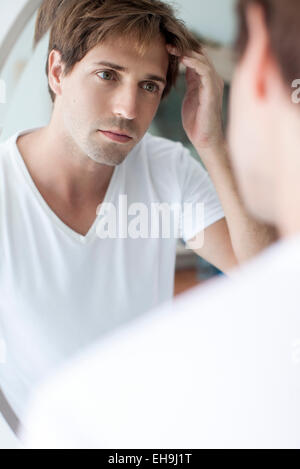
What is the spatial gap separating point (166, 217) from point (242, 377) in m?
0.28

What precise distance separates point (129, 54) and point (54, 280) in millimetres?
254

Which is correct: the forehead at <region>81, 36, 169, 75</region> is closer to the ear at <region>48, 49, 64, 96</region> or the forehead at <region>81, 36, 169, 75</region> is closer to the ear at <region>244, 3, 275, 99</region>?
the ear at <region>48, 49, 64, 96</region>

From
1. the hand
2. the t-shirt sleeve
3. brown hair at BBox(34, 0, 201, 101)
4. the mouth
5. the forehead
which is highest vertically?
brown hair at BBox(34, 0, 201, 101)

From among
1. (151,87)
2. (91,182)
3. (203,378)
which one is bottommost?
(203,378)

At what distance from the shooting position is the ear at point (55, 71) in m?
0.54

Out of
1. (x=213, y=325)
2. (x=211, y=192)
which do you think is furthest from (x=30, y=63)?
(x=213, y=325)

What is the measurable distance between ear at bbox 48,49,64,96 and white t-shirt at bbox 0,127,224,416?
0.07 meters

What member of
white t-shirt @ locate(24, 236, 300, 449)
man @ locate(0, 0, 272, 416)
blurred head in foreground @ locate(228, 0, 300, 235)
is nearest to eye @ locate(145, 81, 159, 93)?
man @ locate(0, 0, 272, 416)

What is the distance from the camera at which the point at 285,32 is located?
1.13 ft

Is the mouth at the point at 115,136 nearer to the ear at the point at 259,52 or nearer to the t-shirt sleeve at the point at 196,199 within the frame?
the t-shirt sleeve at the point at 196,199

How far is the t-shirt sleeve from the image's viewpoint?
Result: 583 millimetres

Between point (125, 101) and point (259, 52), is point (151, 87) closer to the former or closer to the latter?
point (125, 101)

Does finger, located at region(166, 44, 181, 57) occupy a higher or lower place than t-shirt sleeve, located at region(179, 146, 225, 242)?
higher

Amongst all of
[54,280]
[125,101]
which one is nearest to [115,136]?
[125,101]
